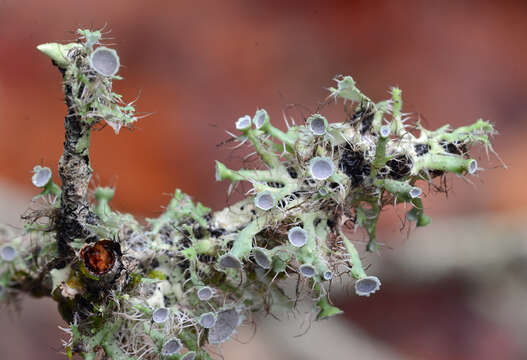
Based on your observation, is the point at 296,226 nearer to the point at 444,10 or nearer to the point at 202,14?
the point at 202,14

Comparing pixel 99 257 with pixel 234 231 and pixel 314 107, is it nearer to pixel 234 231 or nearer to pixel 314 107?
pixel 234 231

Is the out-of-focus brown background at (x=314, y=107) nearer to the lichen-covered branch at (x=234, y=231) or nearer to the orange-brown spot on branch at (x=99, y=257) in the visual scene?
the lichen-covered branch at (x=234, y=231)

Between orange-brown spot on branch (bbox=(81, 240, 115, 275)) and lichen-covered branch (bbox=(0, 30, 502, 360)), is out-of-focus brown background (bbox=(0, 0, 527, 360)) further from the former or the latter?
orange-brown spot on branch (bbox=(81, 240, 115, 275))

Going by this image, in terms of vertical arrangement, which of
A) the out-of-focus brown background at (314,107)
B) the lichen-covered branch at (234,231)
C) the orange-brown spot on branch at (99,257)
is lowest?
the orange-brown spot on branch at (99,257)

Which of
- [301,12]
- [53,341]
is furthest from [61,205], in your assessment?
[301,12]

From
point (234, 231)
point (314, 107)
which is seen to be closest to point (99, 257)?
point (234, 231)

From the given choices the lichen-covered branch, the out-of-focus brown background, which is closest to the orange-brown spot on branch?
the lichen-covered branch

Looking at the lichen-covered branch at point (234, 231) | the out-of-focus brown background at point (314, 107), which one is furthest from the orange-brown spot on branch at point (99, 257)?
the out-of-focus brown background at point (314, 107)

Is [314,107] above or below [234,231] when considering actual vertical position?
above
